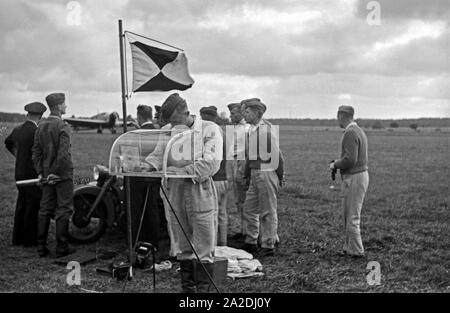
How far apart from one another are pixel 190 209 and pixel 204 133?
0.76 meters

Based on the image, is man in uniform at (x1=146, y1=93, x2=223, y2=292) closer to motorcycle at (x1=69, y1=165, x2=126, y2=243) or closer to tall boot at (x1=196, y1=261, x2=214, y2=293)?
tall boot at (x1=196, y1=261, x2=214, y2=293)

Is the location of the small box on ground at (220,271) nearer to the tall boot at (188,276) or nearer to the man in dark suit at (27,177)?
the tall boot at (188,276)

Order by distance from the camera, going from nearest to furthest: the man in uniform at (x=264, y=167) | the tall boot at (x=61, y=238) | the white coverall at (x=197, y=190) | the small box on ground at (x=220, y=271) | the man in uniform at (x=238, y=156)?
the white coverall at (x=197, y=190) → the small box on ground at (x=220, y=271) → the tall boot at (x=61, y=238) → the man in uniform at (x=264, y=167) → the man in uniform at (x=238, y=156)

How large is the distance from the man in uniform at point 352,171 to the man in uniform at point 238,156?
1.50 m

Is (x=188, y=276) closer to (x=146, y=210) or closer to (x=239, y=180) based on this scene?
(x=146, y=210)

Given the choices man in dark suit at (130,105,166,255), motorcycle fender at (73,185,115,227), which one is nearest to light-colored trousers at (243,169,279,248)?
man in dark suit at (130,105,166,255)

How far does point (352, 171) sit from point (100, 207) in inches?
141

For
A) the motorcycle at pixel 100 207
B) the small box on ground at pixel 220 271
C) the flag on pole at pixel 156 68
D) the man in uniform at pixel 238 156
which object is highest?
the flag on pole at pixel 156 68

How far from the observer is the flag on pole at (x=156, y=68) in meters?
6.17

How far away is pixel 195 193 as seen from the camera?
5051 millimetres

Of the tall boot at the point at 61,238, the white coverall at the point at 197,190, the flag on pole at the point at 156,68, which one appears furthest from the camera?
the tall boot at the point at 61,238

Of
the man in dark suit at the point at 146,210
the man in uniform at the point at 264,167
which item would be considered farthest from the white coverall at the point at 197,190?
the man in uniform at the point at 264,167
